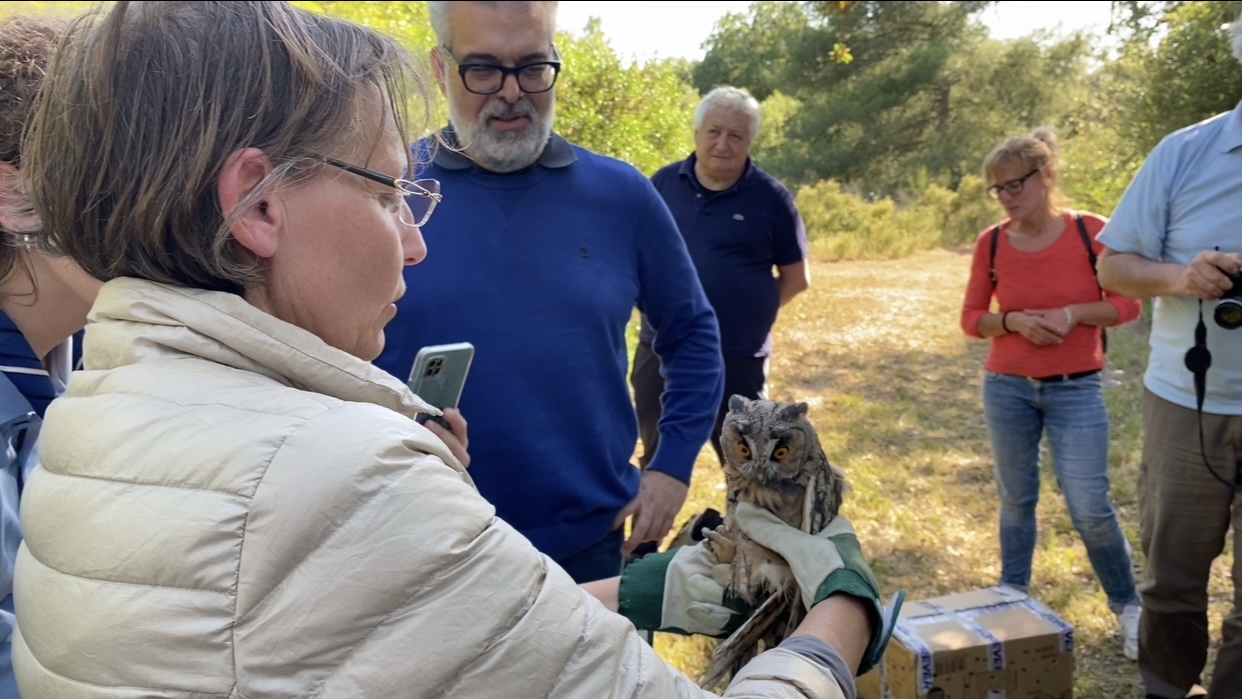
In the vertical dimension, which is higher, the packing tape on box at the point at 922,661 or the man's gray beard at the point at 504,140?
the man's gray beard at the point at 504,140

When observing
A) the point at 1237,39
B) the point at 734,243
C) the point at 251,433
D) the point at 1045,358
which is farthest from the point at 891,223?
the point at 251,433

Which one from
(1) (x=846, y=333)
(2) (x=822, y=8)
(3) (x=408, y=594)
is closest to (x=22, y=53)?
(3) (x=408, y=594)

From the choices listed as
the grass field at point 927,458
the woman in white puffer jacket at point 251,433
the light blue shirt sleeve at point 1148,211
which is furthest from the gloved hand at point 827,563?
the grass field at point 927,458

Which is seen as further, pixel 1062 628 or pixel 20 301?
pixel 1062 628

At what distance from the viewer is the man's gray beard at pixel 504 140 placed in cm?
215

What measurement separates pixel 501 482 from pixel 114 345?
1.29m

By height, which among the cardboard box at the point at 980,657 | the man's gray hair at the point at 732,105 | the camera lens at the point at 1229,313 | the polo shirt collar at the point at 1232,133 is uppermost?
the man's gray hair at the point at 732,105

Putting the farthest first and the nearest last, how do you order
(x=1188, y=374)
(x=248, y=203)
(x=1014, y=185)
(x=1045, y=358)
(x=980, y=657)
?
(x=1014, y=185)
(x=1045, y=358)
(x=980, y=657)
(x=1188, y=374)
(x=248, y=203)

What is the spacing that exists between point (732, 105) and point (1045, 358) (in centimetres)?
207

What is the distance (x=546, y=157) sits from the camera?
2.21 m

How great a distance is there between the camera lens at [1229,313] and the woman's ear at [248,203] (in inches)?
105

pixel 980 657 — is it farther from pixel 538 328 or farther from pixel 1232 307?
pixel 538 328

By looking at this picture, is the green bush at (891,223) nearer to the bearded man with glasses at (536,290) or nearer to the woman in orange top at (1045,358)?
the woman in orange top at (1045,358)

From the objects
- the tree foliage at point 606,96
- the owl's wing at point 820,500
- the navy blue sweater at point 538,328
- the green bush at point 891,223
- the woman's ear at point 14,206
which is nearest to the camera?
the woman's ear at point 14,206
